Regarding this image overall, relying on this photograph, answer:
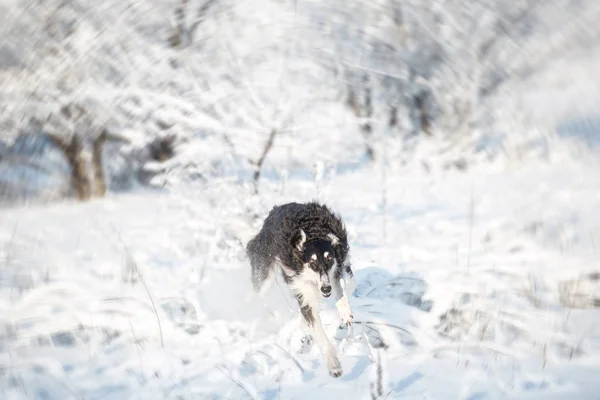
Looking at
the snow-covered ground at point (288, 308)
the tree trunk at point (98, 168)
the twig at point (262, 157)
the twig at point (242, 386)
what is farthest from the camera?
the tree trunk at point (98, 168)

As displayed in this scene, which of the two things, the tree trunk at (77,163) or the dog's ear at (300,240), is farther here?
the tree trunk at (77,163)

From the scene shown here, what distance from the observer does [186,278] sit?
18.5 feet

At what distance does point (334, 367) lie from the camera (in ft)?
10.7

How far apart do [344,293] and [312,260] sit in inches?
16.4

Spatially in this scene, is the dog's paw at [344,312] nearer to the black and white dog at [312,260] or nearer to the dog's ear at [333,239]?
the black and white dog at [312,260]

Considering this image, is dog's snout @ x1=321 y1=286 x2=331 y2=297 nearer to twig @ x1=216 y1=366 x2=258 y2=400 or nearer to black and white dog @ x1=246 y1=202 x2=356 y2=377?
black and white dog @ x1=246 y1=202 x2=356 y2=377

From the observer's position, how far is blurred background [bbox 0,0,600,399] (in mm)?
3434

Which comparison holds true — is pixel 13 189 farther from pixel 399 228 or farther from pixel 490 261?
pixel 490 261

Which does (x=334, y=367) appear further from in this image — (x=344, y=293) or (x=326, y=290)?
(x=344, y=293)

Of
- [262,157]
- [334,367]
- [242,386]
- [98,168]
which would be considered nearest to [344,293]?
[334,367]

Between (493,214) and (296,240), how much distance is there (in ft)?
18.5

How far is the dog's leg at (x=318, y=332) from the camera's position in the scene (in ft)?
10.7

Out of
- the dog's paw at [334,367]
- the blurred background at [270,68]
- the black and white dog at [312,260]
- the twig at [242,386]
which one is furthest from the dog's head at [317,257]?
the blurred background at [270,68]

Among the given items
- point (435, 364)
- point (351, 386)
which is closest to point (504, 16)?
point (435, 364)
